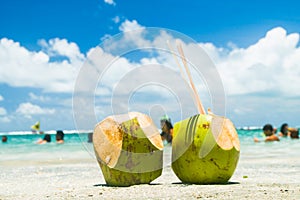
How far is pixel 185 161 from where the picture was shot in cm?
585

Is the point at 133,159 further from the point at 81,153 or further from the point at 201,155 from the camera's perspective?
the point at 81,153

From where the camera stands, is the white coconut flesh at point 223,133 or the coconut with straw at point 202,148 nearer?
the coconut with straw at point 202,148

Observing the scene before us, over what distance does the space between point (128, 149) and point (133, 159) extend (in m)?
0.15

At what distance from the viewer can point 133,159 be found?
19.1 feet

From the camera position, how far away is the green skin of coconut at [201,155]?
5738mm

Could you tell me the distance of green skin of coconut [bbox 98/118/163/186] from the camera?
19.1 ft

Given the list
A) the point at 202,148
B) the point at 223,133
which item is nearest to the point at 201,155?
the point at 202,148

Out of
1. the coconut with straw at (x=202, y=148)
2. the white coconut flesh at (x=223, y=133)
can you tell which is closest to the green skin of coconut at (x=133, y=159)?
the coconut with straw at (x=202, y=148)

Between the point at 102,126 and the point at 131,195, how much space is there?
1.36m

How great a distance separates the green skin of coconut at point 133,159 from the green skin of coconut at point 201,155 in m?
0.39

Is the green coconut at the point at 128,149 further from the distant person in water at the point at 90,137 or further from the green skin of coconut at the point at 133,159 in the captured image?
the distant person in water at the point at 90,137

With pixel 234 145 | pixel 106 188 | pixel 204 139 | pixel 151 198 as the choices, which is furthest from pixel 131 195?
pixel 234 145

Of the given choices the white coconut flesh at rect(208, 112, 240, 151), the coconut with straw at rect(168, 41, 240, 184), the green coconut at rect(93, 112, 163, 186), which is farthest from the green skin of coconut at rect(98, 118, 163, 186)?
the white coconut flesh at rect(208, 112, 240, 151)

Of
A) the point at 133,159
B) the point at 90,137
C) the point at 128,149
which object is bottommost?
the point at 133,159
